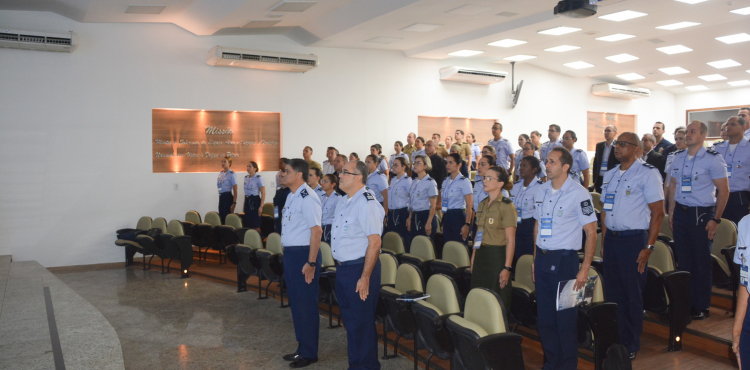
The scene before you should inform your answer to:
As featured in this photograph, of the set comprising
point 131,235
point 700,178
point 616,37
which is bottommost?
point 131,235

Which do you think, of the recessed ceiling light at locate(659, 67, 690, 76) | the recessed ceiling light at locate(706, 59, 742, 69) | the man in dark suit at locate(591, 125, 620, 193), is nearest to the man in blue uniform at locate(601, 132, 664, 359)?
the man in dark suit at locate(591, 125, 620, 193)

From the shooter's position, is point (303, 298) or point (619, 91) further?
point (619, 91)

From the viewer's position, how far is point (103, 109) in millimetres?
8914

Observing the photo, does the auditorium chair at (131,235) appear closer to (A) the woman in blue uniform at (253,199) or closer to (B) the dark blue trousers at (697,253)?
(A) the woman in blue uniform at (253,199)

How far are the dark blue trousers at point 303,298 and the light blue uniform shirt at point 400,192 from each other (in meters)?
3.01

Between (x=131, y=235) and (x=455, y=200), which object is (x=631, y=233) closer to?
(x=455, y=200)

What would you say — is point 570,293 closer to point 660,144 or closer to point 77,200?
point 660,144

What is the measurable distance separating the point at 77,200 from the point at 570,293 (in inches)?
324

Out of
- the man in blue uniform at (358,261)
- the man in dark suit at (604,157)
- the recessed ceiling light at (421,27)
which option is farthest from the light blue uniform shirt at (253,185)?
the man in blue uniform at (358,261)

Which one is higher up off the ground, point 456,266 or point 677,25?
point 677,25

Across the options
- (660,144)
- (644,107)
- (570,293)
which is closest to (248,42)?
(660,144)

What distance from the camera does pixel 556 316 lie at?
3426 millimetres

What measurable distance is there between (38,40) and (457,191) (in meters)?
6.86

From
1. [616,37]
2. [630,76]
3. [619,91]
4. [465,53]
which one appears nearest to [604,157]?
[616,37]
